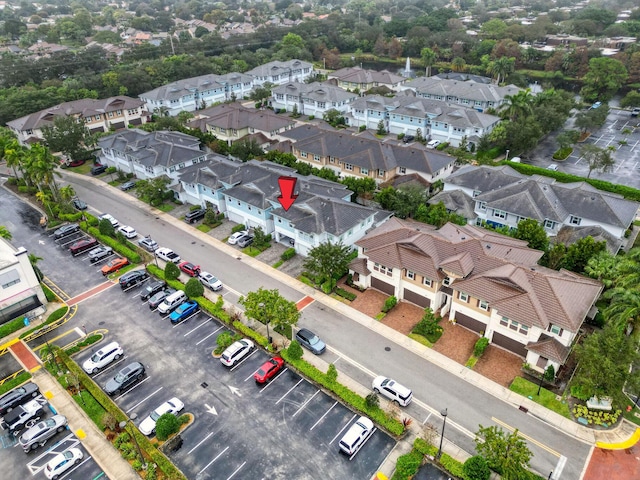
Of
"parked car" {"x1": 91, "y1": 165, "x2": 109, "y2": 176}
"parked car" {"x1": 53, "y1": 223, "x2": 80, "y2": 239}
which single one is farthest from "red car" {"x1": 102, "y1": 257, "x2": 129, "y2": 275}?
"parked car" {"x1": 91, "y1": 165, "x2": 109, "y2": 176}

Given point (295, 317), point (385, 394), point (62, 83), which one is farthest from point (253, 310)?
point (62, 83)

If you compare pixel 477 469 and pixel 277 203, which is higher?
pixel 277 203

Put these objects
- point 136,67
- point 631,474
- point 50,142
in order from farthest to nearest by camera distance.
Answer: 1. point 136,67
2. point 50,142
3. point 631,474

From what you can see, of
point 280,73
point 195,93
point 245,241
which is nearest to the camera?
point 245,241

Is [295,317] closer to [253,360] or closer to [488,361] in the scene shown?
[253,360]

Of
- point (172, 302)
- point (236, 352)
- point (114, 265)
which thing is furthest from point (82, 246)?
point (236, 352)

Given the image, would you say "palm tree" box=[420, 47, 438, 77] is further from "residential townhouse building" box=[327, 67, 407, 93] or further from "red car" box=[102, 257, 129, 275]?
"red car" box=[102, 257, 129, 275]

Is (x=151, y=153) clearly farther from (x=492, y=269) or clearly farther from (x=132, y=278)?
(x=492, y=269)
